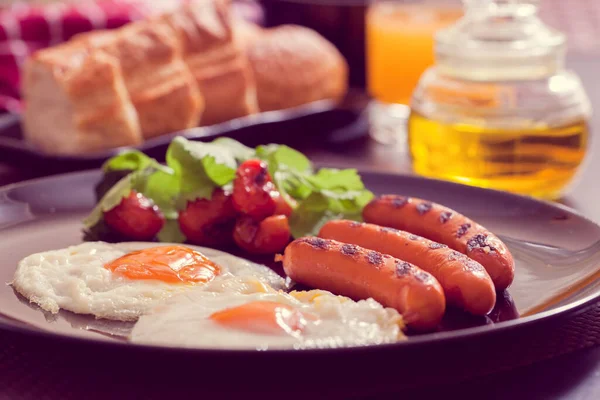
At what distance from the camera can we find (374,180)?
9.88ft

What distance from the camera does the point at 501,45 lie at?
3.11 meters

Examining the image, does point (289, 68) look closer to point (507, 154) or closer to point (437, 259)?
point (507, 154)

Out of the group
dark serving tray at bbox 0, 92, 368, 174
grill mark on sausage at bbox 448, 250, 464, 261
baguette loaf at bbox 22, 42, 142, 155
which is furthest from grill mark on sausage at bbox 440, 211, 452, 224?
baguette loaf at bbox 22, 42, 142, 155

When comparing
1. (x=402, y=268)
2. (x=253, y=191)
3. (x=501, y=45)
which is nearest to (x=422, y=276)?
(x=402, y=268)

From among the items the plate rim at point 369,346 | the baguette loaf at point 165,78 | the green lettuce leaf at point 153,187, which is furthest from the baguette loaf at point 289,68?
the plate rim at point 369,346

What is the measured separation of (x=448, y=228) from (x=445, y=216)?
0.05m

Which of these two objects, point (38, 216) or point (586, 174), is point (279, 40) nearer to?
point (586, 174)

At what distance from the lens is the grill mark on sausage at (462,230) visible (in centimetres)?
225

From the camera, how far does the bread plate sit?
1.62 meters

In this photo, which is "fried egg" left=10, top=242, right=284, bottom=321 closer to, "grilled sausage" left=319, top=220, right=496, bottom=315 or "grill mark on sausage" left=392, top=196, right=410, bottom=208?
"grilled sausage" left=319, top=220, right=496, bottom=315

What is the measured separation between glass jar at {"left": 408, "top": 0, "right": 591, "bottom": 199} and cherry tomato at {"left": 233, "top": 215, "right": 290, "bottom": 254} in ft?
2.85

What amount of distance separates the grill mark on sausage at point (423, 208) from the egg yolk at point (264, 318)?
0.63 m

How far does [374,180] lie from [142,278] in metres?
1.08

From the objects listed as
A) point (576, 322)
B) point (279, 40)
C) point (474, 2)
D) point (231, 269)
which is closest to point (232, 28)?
point (279, 40)
